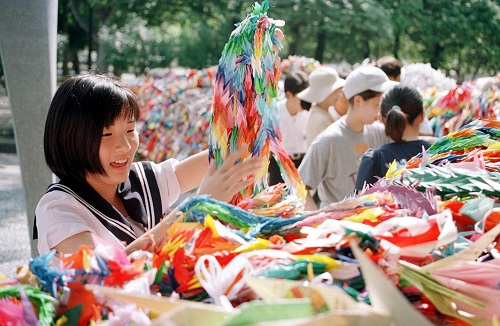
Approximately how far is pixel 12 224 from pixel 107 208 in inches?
231

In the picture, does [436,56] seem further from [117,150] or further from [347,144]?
[117,150]

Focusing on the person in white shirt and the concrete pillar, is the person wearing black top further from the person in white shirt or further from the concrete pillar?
the person in white shirt

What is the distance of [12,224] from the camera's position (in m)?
7.44

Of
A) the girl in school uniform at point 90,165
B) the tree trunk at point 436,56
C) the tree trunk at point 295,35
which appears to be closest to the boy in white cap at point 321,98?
the girl in school uniform at point 90,165

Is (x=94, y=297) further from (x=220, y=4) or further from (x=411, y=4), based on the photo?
(x=411, y=4)

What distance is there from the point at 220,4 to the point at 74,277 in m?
19.1

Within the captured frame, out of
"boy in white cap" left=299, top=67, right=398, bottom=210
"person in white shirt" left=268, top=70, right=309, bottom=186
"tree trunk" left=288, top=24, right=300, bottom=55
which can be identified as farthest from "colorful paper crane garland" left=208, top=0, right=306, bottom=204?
"tree trunk" left=288, top=24, right=300, bottom=55

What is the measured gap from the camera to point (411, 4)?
21.7m

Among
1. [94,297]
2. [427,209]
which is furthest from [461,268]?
[94,297]

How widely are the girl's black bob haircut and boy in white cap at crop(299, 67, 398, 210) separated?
76.8 inches

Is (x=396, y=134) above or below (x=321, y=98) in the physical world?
above

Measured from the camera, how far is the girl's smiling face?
6.39 feet

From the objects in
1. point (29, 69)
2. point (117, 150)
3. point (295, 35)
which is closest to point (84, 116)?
point (117, 150)

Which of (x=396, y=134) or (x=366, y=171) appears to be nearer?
(x=366, y=171)
